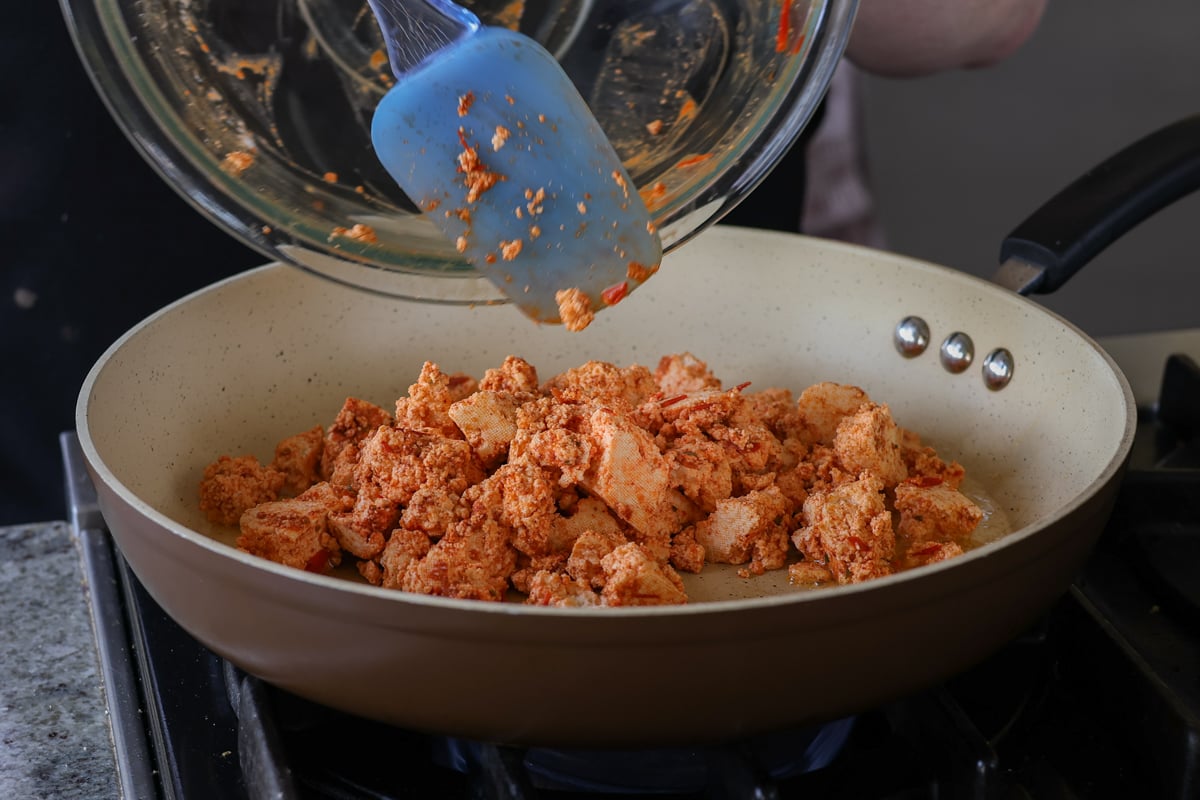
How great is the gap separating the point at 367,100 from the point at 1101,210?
1.84 ft

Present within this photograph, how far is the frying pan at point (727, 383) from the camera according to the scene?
54cm

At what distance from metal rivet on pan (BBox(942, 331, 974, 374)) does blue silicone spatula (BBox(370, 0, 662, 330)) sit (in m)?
0.35

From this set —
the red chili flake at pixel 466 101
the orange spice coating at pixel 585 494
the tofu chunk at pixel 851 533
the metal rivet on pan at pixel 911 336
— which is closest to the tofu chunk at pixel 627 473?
the orange spice coating at pixel 585 494

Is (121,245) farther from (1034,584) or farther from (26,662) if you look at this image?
(1034,584)

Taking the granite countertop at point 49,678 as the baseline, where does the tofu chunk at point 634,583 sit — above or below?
above

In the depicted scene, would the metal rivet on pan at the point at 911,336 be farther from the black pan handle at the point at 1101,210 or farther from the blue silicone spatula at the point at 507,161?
the blue silicone spatula at the point at 507,161

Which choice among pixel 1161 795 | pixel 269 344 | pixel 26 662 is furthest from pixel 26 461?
pixel 1161 795

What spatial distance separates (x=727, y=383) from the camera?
3.54 ft

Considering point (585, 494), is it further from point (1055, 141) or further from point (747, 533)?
point (1055, 141)

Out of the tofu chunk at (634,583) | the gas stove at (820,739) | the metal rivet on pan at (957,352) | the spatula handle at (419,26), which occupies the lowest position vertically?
the gas stove at (820,739)

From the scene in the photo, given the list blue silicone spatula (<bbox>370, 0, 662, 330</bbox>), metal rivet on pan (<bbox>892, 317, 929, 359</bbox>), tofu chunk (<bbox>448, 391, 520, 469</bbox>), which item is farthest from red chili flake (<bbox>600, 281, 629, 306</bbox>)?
metal rivet on pan (<bbox>892, 317, 929, 359</bbox>)

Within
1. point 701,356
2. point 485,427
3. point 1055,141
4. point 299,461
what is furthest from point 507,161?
point 1055,141

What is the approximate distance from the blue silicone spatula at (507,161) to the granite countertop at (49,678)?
0.37 metres

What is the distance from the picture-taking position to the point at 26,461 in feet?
4.35
